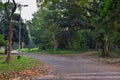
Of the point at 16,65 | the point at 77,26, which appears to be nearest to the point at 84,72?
the point at 16,65

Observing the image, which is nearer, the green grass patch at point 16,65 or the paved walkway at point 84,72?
the paved walkway at point 84,72

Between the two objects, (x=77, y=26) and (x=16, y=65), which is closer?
(x=16, y=65)

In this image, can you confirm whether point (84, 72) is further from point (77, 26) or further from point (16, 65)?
point (77, 26)

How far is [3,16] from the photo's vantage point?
65375 millimetres

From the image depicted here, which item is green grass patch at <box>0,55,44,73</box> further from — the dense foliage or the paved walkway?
the dense foliage

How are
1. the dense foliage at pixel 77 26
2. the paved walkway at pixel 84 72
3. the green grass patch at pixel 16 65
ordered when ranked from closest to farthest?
the paved walkway at pixel 84 72 < the green grass patch at pixel 16 65 < the dense foliage at pixel 77 26

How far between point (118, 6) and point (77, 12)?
24811 mm

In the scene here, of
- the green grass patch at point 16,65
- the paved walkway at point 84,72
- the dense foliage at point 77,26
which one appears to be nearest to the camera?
the paved walkway at point 84,72

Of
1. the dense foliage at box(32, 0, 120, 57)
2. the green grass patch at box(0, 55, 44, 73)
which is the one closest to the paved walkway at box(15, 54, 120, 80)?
the green grass patch at box(0, 55, 44, 73)

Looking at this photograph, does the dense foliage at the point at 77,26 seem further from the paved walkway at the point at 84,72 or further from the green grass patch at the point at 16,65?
the green grass patch at the point at 16,65

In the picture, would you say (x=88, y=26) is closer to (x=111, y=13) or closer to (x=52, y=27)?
(x=52, y=27)

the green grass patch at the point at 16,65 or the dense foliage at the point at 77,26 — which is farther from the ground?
the dense foliage at the point at 77,26

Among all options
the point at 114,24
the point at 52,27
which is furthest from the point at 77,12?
the point at 114,24

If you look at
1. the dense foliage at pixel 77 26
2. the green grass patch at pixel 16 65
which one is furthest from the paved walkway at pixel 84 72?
the dense foliage at pixel 77 26
